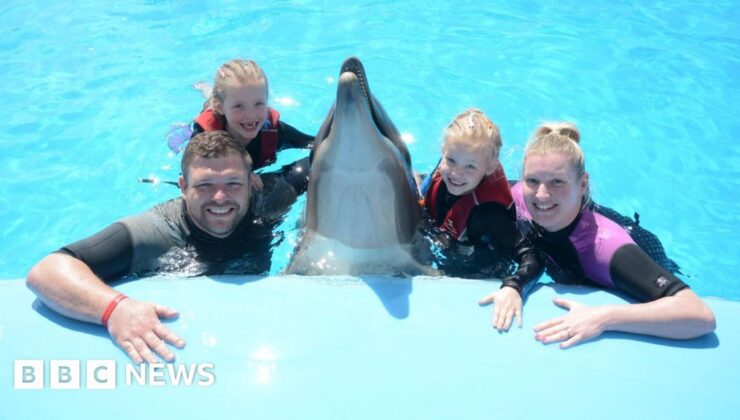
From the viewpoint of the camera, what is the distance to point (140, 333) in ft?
10.4

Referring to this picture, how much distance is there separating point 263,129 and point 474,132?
2051mm

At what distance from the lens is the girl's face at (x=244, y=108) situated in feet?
15.3

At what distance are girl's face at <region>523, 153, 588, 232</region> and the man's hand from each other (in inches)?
81.9

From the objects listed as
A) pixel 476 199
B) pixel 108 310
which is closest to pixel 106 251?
pixel 108 310

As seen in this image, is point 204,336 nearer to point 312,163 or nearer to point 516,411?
point 312,163

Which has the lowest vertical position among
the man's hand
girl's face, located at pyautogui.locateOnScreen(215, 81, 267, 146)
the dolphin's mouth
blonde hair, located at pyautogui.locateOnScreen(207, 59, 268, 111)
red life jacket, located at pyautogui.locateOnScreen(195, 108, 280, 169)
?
the man's hand

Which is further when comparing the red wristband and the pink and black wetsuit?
the pink and black wetsuit

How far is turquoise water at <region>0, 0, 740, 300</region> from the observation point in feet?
21.1

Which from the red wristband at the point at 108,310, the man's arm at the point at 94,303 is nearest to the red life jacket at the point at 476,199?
the man's arm at the point at 94,303

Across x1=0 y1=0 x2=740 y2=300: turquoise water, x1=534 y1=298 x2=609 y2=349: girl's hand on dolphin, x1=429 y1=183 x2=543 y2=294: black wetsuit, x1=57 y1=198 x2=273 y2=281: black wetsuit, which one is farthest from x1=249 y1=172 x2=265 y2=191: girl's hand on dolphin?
x1=534 y1=298 x2=609 y2=349: girl's hand on dolphin

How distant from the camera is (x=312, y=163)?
3.90 meters

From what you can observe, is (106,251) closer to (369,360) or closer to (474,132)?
(369,360)

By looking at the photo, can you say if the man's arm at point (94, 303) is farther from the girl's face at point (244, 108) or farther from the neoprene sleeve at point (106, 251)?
the girl's face at point (244, 108)

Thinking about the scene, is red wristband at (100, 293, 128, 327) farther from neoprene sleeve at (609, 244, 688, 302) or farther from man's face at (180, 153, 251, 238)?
neoprene sleeve at (609, 244, 688, 302)
